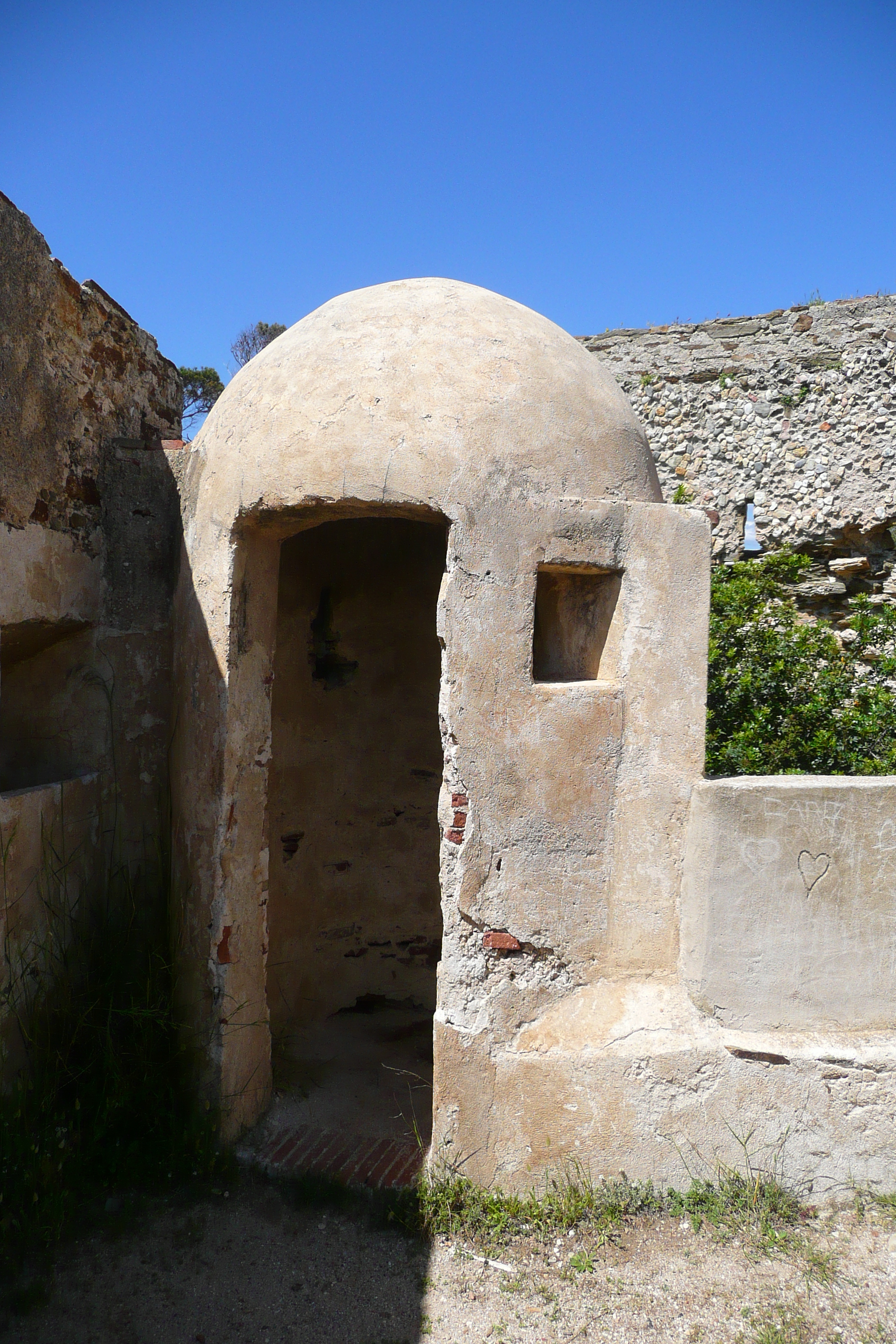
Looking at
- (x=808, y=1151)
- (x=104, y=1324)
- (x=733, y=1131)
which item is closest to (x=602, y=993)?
(x=733, y=1131)

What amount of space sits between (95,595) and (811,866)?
306cm

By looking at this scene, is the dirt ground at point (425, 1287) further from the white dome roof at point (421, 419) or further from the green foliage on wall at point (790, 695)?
the green foliage on wall at point (790, 695)

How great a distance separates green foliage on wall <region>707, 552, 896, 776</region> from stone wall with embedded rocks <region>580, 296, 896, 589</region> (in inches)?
55.6

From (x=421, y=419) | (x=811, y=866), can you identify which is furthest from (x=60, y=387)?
(x=811, y=866)

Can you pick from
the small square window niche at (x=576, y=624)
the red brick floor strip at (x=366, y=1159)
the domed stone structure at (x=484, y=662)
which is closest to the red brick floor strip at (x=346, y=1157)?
the red brick floor strip at (x=366, y=1159)

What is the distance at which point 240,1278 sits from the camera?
2773 millimetres

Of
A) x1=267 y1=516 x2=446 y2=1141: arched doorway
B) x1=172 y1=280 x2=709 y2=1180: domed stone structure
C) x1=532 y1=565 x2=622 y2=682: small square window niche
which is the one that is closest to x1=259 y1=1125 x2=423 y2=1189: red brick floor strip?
x1=172 y1=280 x2=709 y2=1180: domed stone structure

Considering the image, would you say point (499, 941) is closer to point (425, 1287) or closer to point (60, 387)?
point (425, 1287)

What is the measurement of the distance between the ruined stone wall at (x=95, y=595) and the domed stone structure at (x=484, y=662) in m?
0.27

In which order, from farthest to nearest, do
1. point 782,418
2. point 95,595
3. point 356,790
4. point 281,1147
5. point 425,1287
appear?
point 782,418 → point 356,790 → point 95,595 → point 281,1147 → point 425,1287

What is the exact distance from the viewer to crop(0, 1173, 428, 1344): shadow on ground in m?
2.56

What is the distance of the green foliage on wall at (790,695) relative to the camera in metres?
5.29

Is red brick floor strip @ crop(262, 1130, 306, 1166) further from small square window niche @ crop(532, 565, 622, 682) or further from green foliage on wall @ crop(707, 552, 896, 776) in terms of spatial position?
green foliage on wall @ crop(707, 552, 896, 776)

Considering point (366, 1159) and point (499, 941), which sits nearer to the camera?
point (499, 941)
